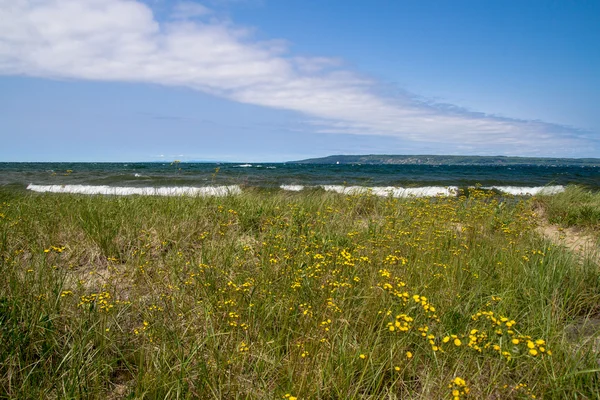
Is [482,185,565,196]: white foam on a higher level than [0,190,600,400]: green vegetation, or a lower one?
higher

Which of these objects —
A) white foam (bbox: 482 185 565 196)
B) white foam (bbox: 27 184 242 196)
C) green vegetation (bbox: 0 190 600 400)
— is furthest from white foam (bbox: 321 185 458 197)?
green vegetation (bbox: 0 190 600 400)

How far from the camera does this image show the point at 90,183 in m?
20.2

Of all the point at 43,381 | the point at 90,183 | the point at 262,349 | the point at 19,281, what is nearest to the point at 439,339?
the point at 262,349

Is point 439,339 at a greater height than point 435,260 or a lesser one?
lesser

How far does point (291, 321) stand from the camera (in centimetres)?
309

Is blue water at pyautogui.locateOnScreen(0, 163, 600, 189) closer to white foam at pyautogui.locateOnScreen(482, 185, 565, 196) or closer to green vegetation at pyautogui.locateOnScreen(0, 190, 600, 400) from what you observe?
white foam at pyautogui.locateOnScreen(482, 185, 565, 196)

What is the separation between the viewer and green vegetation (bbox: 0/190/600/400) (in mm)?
2465

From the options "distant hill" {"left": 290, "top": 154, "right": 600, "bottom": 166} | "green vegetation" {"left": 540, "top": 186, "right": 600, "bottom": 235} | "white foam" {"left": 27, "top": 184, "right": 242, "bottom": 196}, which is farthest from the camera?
"distant hill" {"left": 290, "top": 154, "right": 600, "bottom": 166}

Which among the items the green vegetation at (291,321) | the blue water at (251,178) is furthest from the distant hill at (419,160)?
the green vegetation at (291,321)

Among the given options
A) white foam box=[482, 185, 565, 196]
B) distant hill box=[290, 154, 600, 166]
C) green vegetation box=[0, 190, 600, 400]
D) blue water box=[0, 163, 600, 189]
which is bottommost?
green vegetation box=[0, 190, 600, 400]

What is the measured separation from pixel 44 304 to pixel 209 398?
1.58 m

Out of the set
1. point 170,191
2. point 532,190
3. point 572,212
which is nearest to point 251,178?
point 170,191

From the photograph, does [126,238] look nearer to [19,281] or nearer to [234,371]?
[19,281]

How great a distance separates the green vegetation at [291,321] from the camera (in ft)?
8.09
